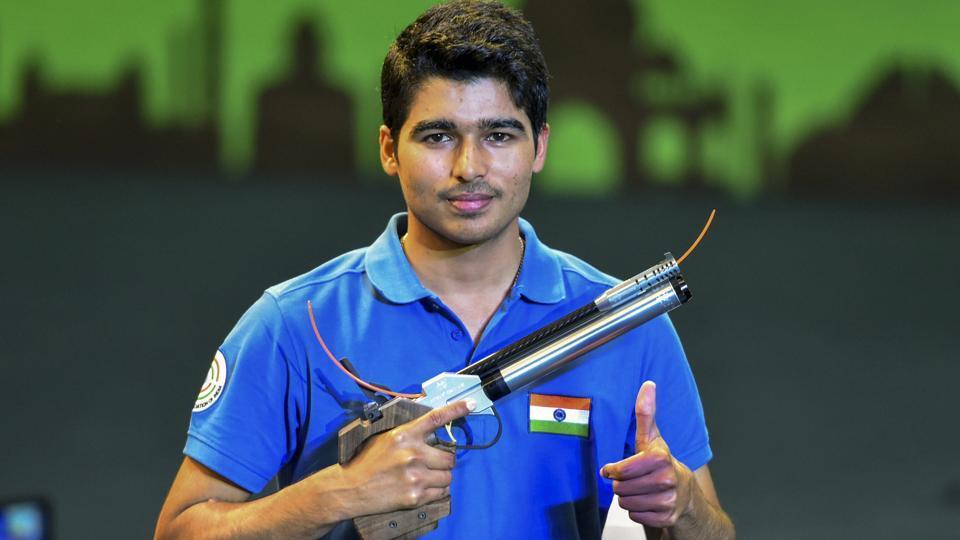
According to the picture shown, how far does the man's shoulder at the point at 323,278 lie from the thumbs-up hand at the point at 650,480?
457mm

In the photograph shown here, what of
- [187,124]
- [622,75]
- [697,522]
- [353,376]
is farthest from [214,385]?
[622,75]

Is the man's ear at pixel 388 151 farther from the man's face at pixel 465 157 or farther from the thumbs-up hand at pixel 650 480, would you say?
the thumbs-up hand at pixel 650 480

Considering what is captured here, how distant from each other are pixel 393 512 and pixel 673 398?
1.47 ft

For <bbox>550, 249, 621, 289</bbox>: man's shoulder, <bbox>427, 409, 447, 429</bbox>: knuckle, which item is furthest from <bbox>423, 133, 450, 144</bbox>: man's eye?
<bbox>427, 409, 447, 429</bbox>: knuckle

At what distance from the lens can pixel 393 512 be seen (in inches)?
52.3

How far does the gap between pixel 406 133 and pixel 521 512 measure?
517 millimetres

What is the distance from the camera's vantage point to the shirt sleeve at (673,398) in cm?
155

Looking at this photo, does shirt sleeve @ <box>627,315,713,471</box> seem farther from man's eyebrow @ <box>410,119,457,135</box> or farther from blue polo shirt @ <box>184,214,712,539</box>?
man's eyebrow @ <box>410,119,457,135</box>

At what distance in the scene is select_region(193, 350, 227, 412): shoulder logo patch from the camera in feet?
4.86

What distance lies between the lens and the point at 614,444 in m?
1.51

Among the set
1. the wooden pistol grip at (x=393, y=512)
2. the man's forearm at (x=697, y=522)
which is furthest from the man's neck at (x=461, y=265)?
the man's forearm at (x=697, y=522)

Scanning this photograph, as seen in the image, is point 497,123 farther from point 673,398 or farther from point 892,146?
point 892,146

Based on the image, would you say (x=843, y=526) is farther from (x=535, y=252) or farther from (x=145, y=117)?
(x=145, y=117)

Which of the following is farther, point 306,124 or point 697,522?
point 306,124
